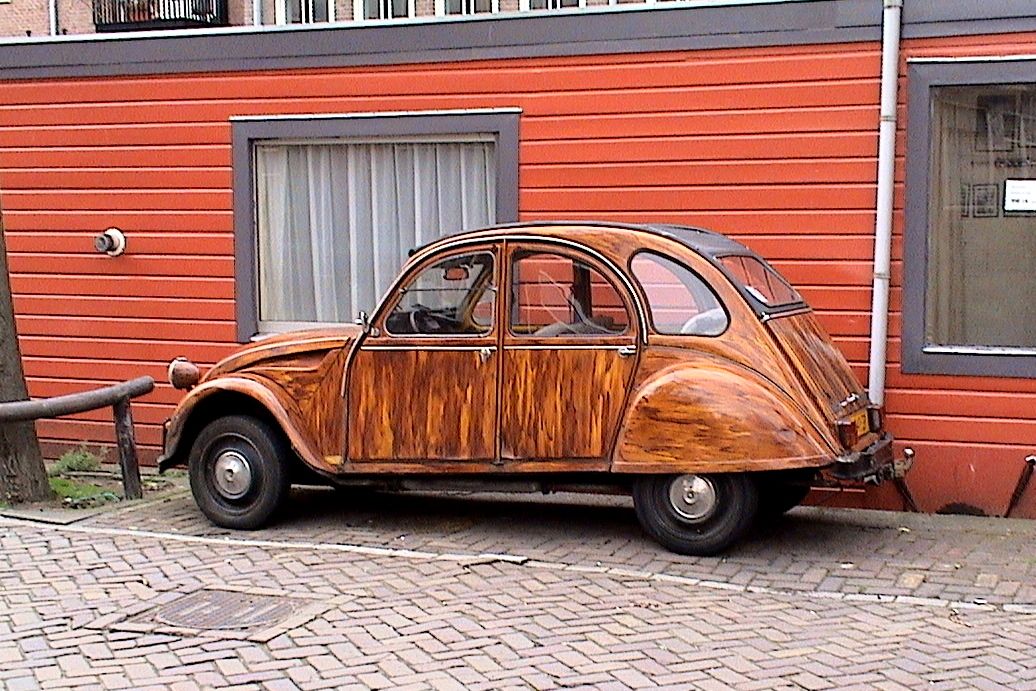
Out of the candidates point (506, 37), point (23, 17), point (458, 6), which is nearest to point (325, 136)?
point (506, 37)

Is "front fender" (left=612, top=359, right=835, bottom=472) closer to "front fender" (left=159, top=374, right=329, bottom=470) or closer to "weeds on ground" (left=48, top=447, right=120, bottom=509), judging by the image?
"front fender" (left=159, top=374, right=329, bottom=470)

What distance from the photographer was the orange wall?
8.42 m

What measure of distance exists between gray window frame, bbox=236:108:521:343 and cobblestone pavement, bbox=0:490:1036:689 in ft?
7.10

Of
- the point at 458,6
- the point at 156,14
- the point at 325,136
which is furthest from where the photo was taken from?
the point at 156,14

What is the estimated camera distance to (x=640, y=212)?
9055 mm

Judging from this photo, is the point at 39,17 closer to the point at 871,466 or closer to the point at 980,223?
the point at 980,223

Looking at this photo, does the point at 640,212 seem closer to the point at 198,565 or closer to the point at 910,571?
the point at 910,571

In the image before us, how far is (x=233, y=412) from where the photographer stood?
320 inches

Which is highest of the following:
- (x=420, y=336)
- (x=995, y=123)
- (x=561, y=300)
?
(x=995, y=123)

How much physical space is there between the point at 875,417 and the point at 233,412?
3818 mm

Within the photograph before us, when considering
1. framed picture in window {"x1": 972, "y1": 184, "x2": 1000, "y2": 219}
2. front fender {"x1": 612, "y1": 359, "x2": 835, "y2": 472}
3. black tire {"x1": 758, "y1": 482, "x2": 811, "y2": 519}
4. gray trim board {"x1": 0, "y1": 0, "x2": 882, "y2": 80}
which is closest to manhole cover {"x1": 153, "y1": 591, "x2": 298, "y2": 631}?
front fender {"x1": 612, "y1": 359, "x2": 835, "y2": 472}

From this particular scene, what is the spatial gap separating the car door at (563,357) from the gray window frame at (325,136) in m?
1.90

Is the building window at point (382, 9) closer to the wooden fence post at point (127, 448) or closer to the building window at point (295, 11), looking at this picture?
the building window at point (295, 11)

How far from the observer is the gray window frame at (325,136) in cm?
931
